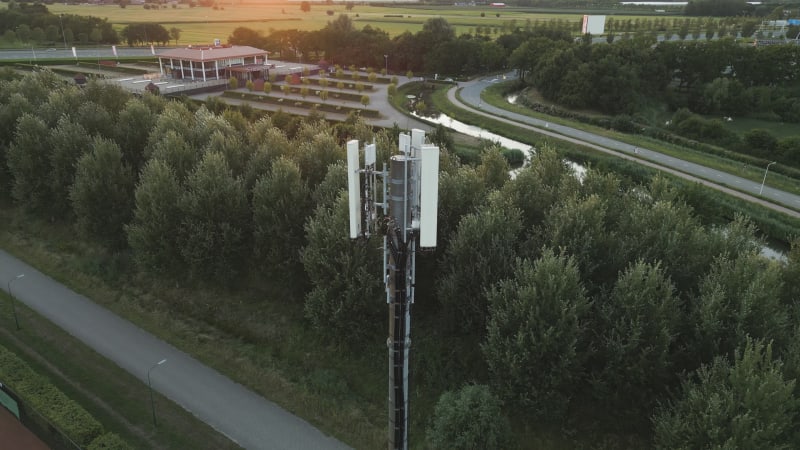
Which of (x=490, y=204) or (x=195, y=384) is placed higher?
(x=490, y=204)

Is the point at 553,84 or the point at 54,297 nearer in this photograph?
the point at 54,297

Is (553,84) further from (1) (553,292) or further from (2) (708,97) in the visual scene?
(1) (553,292)

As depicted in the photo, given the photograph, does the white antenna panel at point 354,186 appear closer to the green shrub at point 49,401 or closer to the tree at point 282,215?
the green shrub at point 49,401

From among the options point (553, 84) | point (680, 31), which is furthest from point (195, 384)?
point (680, 31)

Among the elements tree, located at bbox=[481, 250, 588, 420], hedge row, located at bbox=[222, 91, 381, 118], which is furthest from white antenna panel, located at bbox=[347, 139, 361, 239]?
hedge row, located at bbox=[222, 91, 381, 118]

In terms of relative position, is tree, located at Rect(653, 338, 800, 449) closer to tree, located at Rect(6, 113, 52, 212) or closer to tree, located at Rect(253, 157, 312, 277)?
tree, located at Rect(253, 157, 312, 277)
